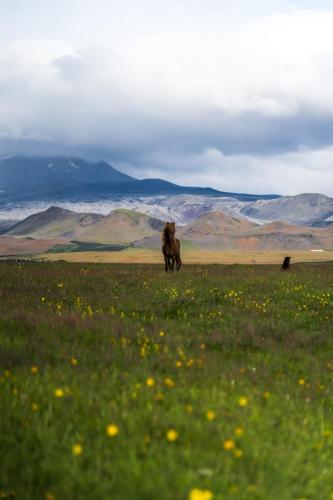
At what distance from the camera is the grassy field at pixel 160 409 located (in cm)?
447

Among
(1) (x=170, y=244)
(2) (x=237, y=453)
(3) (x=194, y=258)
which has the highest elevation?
(1) (x=170, y=244)

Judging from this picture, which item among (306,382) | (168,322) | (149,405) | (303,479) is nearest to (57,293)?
(168,322)

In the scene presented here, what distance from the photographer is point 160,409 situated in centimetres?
568

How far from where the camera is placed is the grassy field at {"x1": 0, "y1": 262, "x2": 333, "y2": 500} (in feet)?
14.7

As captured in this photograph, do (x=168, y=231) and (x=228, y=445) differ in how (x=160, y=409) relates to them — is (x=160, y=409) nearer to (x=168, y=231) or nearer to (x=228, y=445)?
(x=228, y=445)

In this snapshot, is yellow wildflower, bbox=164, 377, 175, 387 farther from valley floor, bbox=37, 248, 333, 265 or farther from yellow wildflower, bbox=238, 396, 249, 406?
valley floor, bbox=37, 248, 333, 265

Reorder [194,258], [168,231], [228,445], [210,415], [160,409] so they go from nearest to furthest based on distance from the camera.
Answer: [228,445] < [210,415] < [160,409] < [168,231] < [194,258]

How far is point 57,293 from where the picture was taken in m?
16.0

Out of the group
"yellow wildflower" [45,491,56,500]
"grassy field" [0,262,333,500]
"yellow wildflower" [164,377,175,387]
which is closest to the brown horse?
"grassy field" [0,262,333,500]

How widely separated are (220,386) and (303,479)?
217cm

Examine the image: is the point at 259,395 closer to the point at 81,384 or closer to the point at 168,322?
the point at 81,384

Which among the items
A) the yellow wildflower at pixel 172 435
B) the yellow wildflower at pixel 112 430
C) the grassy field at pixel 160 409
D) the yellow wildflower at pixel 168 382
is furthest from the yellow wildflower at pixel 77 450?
the yellow wildflower at pixel 168 382

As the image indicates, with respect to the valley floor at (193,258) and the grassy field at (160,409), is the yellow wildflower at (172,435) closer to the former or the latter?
the grassy field at (160,409)

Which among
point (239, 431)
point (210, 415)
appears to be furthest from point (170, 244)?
point (239, 431)
